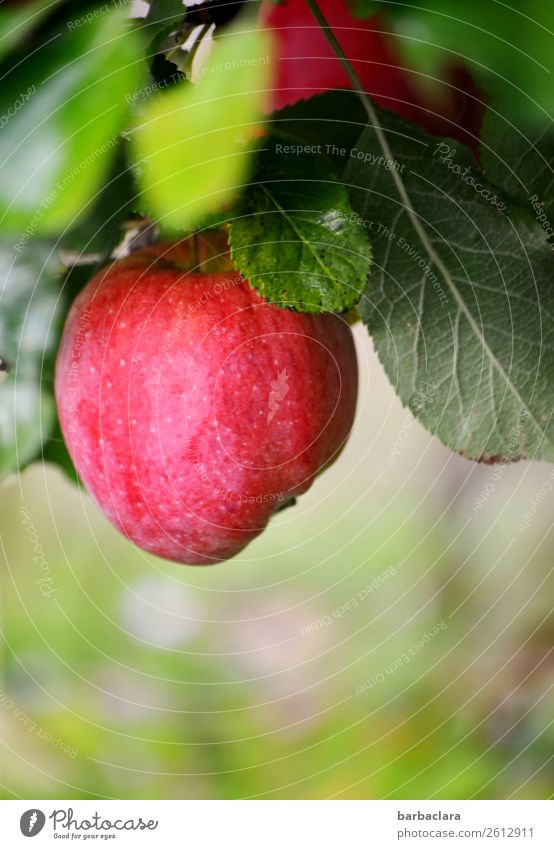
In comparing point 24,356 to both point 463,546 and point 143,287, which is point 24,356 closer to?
point 143,287

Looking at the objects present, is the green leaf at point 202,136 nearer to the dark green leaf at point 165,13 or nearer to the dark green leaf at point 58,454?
the dark green leaf at point 165,13

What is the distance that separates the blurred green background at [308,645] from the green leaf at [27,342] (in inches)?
1.0

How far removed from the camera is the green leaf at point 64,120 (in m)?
0.28

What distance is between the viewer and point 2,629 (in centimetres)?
43

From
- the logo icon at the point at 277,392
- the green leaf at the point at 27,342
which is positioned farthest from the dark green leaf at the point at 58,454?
the logo icon at the point at 277,392

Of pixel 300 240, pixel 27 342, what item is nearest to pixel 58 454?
pixel 27 342

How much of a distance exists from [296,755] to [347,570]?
13 cm

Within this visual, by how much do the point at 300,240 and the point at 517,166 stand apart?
104mm

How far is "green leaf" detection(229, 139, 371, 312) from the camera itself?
0.27 meters
